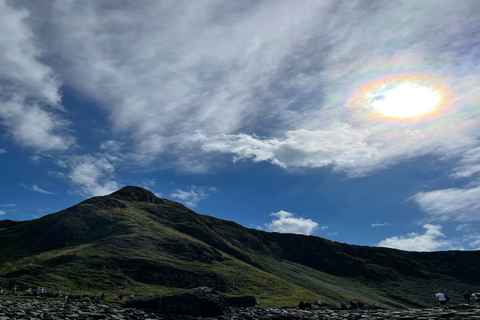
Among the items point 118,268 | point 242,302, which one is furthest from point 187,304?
point 118,268

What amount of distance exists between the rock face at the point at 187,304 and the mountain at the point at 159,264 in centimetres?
4007

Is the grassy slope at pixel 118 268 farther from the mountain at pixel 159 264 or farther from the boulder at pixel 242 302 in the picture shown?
the boulder at pixel 242 302

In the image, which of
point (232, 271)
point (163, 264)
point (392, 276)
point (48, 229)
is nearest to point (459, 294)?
point (392, 276)

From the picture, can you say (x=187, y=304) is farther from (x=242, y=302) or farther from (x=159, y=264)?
(x=159, y=264)

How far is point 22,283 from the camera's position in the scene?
224 ft

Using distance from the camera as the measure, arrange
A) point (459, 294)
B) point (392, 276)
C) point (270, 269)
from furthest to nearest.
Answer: point (392, 276) → point (459, 294) → point (270, 269)

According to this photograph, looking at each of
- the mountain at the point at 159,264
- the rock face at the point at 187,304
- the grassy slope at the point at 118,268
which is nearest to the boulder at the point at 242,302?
the rock face at the point at 187,304

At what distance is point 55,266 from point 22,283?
17077 millimetres

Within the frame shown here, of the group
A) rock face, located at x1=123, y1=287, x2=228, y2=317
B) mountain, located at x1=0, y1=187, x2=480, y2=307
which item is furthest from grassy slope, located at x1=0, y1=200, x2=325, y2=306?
rock face, located at x1=123, y1=287, x2=228, y2=317

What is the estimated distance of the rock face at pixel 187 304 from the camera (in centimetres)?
3102

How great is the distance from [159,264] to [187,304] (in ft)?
226

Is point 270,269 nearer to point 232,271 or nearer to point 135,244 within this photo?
point 232,271

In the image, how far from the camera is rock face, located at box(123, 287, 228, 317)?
102 ft

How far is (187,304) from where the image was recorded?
103 ft
